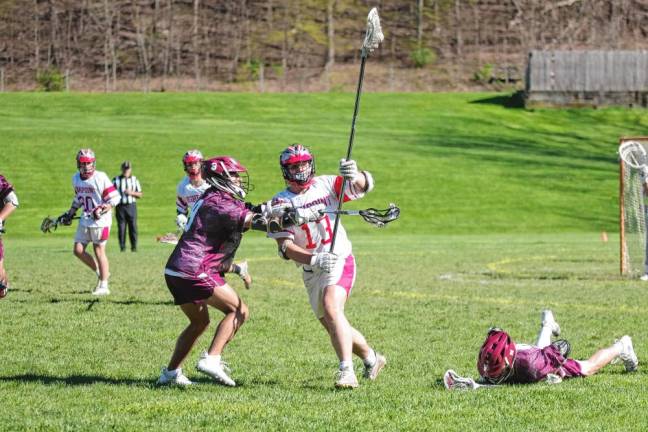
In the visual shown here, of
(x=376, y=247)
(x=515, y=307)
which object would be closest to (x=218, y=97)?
(x=376, y=247)

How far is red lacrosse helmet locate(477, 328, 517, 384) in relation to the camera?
9422mm

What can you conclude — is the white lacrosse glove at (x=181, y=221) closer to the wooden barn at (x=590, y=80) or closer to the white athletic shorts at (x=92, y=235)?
the white athletic shorts at (x=92, y=235)

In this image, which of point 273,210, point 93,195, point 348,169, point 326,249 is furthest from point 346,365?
point 93,195

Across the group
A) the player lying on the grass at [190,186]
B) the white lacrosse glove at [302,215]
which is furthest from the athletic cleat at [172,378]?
the player lying on the grass at [190,186]

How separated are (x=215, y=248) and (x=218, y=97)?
180 feet

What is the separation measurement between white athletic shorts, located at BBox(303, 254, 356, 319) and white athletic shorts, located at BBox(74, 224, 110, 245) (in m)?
9.23

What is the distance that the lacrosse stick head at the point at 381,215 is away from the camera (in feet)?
31.8

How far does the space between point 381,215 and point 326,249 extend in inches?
24.6

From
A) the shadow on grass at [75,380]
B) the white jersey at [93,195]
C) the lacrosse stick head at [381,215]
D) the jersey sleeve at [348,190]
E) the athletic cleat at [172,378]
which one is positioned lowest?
the shadow on grass at [75,380]

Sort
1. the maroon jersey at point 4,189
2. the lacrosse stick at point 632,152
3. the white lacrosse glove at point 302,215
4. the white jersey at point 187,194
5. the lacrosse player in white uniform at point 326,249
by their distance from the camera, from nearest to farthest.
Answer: the white lacrosse glove at point 302,215 < the lacrosse player in white uniform at point 326,249 < the maroon jersey at point 4,189 < the white jersey at point 187,194 < the lacrosse stick at point 632,152

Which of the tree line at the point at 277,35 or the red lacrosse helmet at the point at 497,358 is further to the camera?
the tree line at the point at 277,35

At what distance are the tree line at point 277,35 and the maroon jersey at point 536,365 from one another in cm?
6721

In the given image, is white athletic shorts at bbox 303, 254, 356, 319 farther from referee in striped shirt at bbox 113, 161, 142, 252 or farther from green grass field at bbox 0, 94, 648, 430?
referee in striped shirt at bbox 113, 161, 142, 252

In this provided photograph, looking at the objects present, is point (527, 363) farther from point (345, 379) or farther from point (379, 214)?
point (379, 214)
